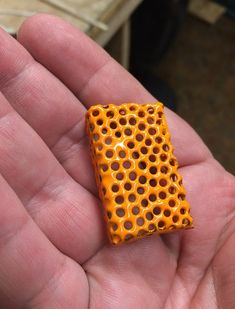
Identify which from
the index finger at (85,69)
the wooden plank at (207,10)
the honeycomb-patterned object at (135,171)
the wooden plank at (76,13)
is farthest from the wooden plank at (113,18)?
the wooden plank at (207,10)

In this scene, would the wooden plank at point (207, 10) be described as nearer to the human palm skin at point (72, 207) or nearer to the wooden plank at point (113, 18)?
the wooden plank at point (113, 18)

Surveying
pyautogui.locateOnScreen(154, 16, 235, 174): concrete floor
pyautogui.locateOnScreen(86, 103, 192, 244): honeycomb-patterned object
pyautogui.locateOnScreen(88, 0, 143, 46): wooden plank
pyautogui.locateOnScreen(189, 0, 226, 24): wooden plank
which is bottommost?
pyautogui.locateOnScreen(154, 16, 235, 174): concrete floor

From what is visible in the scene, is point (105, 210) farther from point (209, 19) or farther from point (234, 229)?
point (209, 19)

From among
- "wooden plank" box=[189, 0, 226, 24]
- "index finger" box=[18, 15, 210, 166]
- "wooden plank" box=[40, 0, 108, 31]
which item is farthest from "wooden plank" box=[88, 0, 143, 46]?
"wooden plank" box=[189, 0, 226, 24]

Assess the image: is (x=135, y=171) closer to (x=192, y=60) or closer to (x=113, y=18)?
(x=113, y=18)

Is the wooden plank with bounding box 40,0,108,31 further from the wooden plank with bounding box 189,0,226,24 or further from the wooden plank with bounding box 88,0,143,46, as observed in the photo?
the wooden plank with bounding box 189,0,226,24

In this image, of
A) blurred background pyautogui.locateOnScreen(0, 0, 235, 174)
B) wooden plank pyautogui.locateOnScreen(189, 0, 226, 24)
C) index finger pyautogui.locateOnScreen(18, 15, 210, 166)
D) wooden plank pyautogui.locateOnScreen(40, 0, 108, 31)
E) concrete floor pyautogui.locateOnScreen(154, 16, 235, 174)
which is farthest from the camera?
→ wooden plank pyautogui.locateOnScreen(189, 0, 226, 24)

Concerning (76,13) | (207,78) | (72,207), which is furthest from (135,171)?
(207,78)
